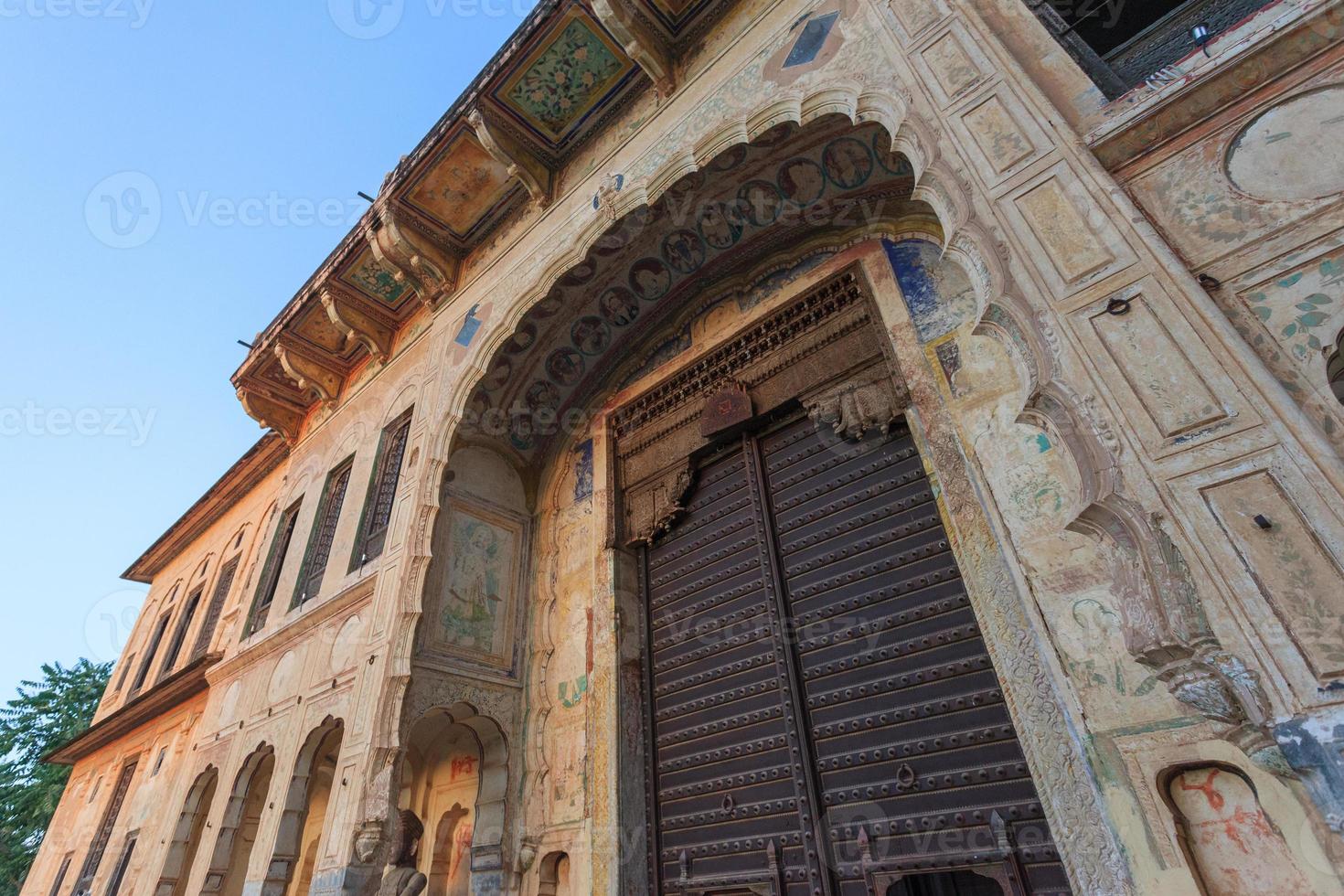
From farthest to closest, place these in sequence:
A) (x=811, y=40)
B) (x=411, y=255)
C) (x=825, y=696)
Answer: (x=411, y=255)
(x=811, y=40)
(x=825, y=696)

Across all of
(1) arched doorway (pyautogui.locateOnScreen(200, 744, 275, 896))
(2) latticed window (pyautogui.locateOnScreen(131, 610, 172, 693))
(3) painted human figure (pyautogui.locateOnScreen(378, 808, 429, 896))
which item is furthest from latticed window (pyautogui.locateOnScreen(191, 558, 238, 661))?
(3) painted human figure (pyautogui.locateOnScreen(378, 808, 429, 896))

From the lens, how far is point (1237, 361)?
1981 mm

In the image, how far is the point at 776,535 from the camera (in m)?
4.65

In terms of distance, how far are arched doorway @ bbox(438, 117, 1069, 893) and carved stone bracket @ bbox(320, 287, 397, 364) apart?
247 centimetres

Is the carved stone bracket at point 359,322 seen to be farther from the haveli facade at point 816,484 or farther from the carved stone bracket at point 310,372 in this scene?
the carved stone bracket at point 310,372

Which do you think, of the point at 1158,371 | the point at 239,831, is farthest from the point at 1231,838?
the point at 239,831

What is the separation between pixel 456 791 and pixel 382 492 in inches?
111

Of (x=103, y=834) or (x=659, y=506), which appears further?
(x=103, y=834)

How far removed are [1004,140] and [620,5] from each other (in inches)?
131

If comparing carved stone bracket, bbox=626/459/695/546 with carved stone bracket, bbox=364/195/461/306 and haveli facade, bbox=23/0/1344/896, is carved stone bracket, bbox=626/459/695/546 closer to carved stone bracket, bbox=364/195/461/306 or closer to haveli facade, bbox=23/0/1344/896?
haveli facade, bbox=23/0/1344/896

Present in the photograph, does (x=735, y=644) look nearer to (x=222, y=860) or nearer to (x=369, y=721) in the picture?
(x=369, y=721)

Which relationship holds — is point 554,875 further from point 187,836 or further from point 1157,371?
point 187,836

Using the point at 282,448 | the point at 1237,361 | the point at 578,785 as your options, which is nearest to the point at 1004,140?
the point at 1237,361

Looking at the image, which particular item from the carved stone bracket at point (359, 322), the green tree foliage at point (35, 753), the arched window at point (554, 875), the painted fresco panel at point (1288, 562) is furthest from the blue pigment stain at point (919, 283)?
the green tree foliage at point (35, 753)
